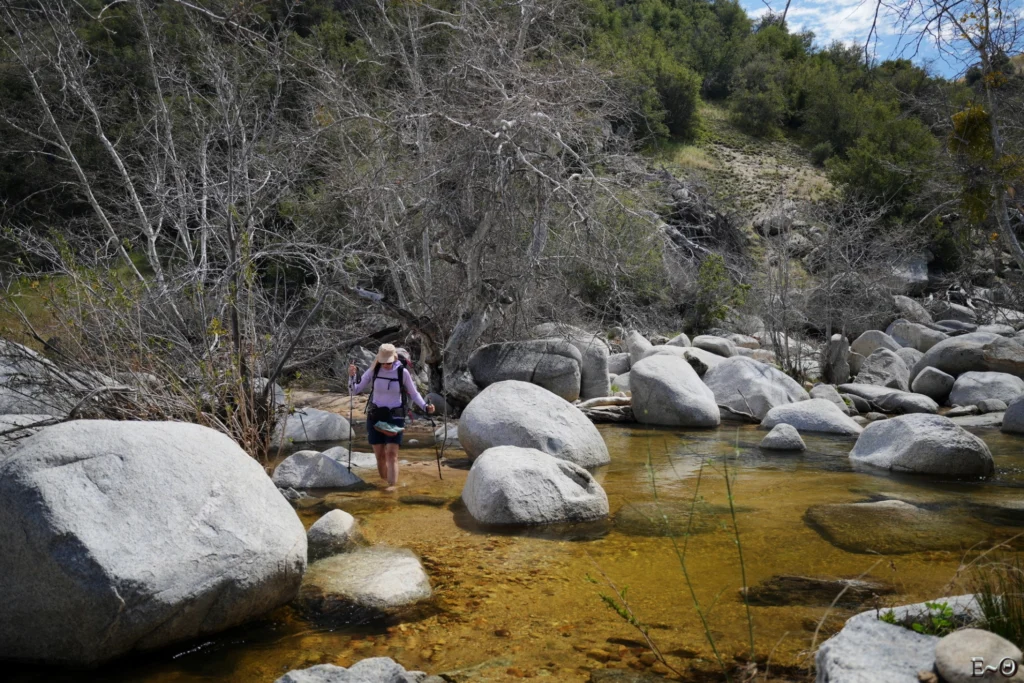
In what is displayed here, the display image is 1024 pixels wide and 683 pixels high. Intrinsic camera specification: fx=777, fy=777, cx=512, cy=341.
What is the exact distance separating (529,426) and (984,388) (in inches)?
409

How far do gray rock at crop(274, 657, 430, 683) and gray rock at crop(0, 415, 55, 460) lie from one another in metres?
3.59

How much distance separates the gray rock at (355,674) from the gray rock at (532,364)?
32.2 feet

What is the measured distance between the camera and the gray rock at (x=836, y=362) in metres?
17.4

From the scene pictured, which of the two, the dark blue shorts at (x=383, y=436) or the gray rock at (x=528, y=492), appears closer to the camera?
the gray rock at (x=528, y=492)

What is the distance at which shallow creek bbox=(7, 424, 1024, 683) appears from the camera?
4141 mm

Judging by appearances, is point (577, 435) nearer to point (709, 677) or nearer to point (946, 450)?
point (946, 450)

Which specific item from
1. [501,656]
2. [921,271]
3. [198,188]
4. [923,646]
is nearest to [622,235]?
[198,188]

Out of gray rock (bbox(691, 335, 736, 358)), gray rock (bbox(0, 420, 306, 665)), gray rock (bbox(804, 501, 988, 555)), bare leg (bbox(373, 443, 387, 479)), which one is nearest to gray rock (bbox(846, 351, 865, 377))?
gray rock (bbox(691, 335, 736, 358))

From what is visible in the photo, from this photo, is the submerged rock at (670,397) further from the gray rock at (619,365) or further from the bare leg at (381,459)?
the bare leg at (381,459)

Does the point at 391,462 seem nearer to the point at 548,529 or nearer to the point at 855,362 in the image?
the point at 548,529

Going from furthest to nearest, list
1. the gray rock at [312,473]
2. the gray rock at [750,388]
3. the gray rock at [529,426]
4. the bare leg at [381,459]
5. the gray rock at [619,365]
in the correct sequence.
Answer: the gray rock at [619,365], the gray rock at [750,388], the gray rock at [529,426], the bare leg at [381,459], the gray rock at [312,473]

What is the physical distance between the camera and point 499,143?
1116 centimetres

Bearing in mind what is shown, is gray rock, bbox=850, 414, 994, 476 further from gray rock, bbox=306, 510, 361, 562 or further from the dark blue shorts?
gray rock, bbox=306, 510, 361, 562

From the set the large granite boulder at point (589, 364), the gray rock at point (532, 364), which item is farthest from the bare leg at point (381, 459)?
the large granite boulder at point (589, 364)
